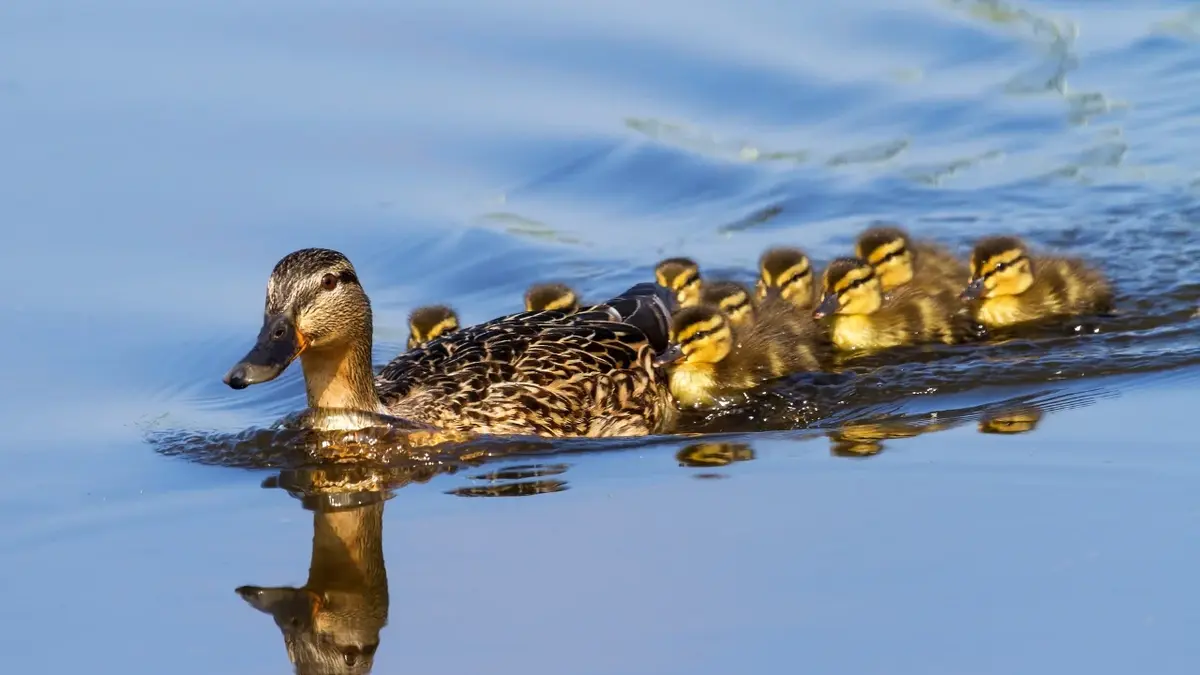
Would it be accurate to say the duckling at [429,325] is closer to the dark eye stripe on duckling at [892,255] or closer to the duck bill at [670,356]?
the duck bill at [670,356]

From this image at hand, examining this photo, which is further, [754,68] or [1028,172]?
[754,68]

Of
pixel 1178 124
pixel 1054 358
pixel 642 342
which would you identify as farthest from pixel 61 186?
pixel 1178 124

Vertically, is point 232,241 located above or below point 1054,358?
above

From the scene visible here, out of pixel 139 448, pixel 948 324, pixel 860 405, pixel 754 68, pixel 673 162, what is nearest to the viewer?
pixel 139 448

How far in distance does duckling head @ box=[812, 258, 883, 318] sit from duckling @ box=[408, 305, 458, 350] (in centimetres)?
160

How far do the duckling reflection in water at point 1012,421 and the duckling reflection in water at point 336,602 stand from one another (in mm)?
2250

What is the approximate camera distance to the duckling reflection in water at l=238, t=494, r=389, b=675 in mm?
5125

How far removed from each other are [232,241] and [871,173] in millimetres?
3413

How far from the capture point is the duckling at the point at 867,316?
8477 millimetres

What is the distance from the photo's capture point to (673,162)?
10195 mm

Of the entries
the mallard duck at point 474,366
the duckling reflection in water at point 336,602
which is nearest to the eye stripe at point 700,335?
the mallard duck at point 474,366

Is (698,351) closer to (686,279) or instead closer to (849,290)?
(686,279)

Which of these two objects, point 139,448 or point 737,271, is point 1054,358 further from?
point 139,448

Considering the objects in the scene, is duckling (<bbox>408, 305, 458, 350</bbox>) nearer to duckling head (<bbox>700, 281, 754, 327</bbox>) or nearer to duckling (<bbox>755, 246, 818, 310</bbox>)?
duckling head (<bbox>700, 281, 754, 327</bbox>)
